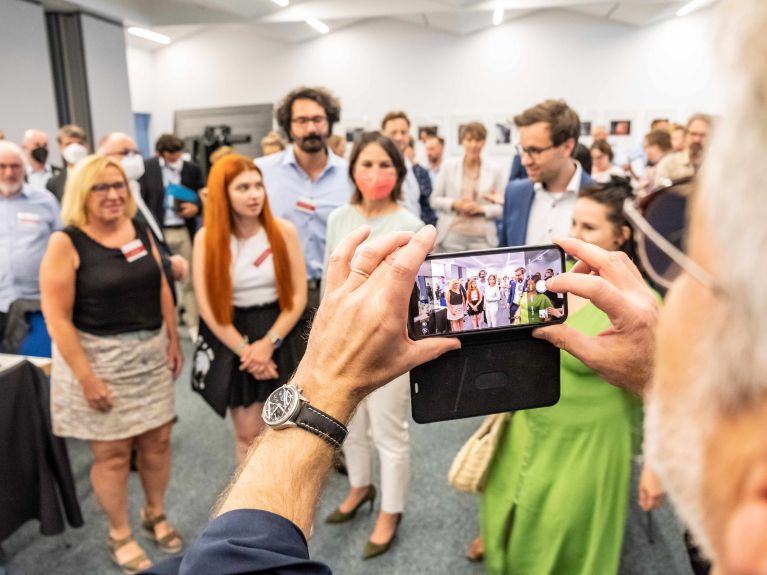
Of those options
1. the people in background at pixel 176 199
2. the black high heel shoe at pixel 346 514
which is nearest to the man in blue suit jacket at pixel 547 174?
the black high heel shoe at pixel 346 514

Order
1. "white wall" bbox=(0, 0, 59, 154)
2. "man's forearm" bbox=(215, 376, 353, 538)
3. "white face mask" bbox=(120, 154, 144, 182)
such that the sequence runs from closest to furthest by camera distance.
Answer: "man's forearm" bbox=(215, 376, 353, 538) < "white face mask" bbox=(120, 154, 144, 182) < "white wall" bbox=(0, 0, 59, 154)

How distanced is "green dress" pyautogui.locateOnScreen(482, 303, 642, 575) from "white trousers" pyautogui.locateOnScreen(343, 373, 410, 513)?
555 millimetres

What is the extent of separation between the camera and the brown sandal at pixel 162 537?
2188 millimetres

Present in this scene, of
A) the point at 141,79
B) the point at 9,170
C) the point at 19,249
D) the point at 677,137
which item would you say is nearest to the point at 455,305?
the point at 19,249

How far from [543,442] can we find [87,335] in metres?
1.58

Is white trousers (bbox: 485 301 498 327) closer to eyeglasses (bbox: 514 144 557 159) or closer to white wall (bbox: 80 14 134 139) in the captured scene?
eyeglasses (bbox: 514 144 557 159)

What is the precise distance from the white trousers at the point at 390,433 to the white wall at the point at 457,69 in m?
7.44

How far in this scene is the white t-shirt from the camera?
2180mm

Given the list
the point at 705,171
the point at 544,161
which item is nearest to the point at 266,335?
the point at 544,161

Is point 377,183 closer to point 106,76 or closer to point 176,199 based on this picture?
point 176,199

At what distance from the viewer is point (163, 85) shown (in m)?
10.3

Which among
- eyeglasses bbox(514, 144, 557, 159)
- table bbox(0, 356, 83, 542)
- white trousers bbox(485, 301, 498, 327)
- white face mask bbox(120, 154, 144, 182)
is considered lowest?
table bbox(0, 356, 83, 542)

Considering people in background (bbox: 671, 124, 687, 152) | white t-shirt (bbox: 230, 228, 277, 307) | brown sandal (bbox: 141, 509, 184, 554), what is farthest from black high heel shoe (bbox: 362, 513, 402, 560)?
people in background (bbox: 671, 124, 687, 152)

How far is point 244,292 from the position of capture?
221cm
